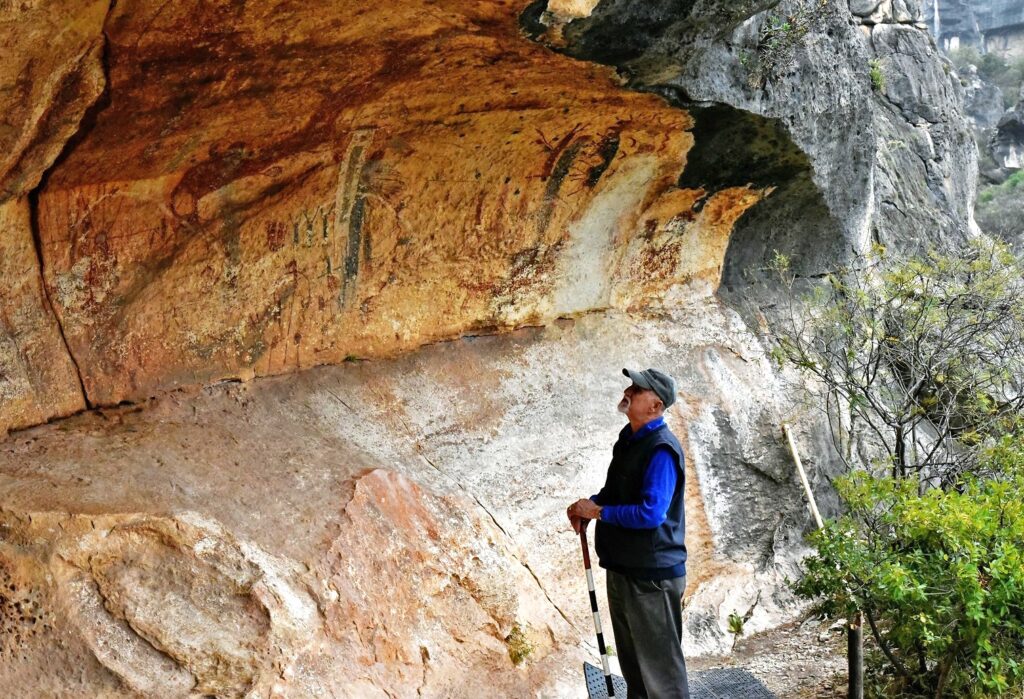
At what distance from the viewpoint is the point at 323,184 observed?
4.92 m

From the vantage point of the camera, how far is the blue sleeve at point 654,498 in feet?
11.0

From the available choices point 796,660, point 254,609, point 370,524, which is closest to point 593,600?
point 370,524

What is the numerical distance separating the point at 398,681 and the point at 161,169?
264cm

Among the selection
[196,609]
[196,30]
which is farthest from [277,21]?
[196,609]

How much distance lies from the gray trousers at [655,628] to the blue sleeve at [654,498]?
316 millimetres

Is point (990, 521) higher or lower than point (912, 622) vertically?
higher

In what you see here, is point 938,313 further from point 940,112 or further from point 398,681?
point 940,112

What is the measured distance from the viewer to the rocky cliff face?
365 centimetres

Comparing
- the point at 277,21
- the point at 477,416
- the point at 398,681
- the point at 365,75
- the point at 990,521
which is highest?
the point at 277,21

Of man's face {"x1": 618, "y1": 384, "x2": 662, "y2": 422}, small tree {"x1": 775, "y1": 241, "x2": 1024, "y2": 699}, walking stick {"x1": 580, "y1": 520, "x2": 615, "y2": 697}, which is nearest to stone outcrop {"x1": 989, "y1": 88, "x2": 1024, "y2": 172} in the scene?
small tree {"x1": 775, "y1": 241, "x2": 1024, "y2": 699}

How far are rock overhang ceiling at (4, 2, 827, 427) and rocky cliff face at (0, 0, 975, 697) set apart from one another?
0.02 metres

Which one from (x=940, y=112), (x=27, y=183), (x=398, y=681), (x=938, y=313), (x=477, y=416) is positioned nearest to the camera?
(x=27, y=183)

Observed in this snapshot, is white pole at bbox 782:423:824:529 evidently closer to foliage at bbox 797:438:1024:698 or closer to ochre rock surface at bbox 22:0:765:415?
foliage at bbox 797:438:1024:698

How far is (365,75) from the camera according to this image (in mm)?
4309
